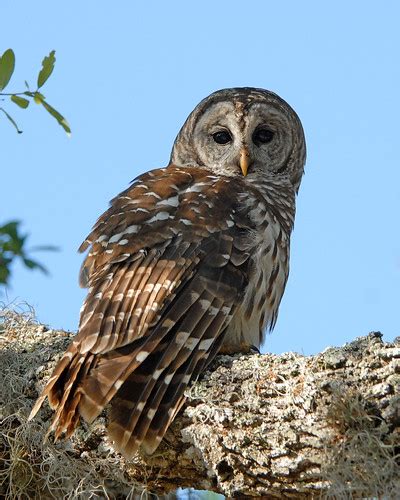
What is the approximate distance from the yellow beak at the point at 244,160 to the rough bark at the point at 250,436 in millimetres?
1973

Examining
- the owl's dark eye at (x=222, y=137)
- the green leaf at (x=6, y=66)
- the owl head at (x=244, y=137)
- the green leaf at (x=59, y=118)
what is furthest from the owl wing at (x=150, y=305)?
the green leaf at (x=6, y=66)

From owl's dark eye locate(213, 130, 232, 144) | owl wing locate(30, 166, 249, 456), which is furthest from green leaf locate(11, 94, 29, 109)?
owl's dark eye locate(213, 130, 232, 144)

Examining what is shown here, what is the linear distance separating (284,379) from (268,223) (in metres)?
1.68

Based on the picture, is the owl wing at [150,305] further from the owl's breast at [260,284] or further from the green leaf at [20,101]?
the green leaf at [20,101]

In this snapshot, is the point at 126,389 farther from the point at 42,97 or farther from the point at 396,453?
the point at 42,97

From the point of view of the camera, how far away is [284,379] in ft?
14.5

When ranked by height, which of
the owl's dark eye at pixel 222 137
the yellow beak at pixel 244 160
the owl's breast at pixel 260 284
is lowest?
the owl's breast at pixel 260 284

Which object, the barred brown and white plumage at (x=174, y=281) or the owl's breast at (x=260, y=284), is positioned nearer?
the barred brown and white plumage at (x=174, y=281)

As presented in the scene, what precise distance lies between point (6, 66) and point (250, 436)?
5.90ft

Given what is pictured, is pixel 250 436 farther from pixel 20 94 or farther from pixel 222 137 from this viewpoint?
pixel 222 137

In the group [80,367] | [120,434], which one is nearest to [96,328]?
[80,367]

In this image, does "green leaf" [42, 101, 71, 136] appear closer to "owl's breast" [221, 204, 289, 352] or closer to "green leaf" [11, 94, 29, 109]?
"green leaf" [11, 94, 29, 109]

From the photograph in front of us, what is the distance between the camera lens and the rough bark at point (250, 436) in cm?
406

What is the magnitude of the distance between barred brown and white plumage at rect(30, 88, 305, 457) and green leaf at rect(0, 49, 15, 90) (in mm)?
1585
